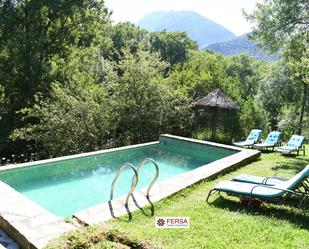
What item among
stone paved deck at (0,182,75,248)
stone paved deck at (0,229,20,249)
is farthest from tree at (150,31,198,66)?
stone paved deck at (0,229,20,249)

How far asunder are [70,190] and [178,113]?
26.9ft

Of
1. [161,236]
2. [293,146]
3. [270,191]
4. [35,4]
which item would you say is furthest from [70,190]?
[35,4]

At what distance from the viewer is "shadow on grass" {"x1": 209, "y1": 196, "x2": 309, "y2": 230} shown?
17.3 feet

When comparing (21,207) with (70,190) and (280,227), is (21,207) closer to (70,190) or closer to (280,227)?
(70,190)

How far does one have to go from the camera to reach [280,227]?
194 inches

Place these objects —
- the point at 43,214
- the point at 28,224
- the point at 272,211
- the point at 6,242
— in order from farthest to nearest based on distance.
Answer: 1. the point at 272,211
2. the point at 43,214
3. the point at 28,224
4. the point at 6,242

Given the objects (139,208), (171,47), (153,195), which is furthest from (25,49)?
(171,47)

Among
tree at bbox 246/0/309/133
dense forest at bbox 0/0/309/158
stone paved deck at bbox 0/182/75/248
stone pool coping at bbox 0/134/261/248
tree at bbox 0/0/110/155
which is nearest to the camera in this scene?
stone paved deck at bbox 0/182/75/248

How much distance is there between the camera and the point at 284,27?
10.8 m

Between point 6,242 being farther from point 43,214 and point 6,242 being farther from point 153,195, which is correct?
point 153,195

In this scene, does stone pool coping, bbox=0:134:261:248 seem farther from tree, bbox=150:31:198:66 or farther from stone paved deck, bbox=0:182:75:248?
tree, bbox=150:31:198:66

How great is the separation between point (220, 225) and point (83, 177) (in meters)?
4.82

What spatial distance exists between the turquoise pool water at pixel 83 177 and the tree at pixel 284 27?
157 inches

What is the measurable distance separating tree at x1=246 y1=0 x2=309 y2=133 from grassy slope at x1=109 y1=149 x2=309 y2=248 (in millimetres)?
6348
